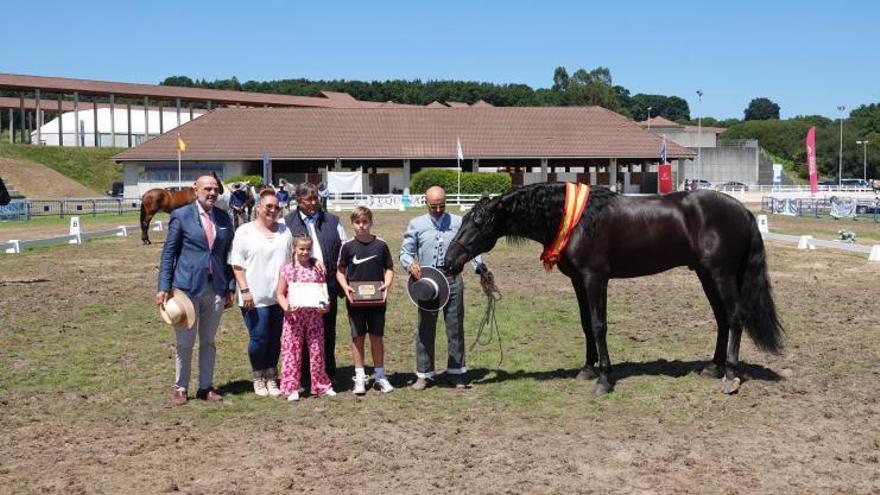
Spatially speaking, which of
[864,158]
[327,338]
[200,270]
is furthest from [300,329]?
[864,158]

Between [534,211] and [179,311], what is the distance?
312 cm

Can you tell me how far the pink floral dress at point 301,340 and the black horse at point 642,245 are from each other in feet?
4.12

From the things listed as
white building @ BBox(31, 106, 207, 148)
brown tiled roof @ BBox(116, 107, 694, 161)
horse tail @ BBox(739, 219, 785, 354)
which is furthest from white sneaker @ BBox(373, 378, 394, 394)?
white building @ BBox(31, 106, 207, 148)

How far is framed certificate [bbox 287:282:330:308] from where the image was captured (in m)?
7.45

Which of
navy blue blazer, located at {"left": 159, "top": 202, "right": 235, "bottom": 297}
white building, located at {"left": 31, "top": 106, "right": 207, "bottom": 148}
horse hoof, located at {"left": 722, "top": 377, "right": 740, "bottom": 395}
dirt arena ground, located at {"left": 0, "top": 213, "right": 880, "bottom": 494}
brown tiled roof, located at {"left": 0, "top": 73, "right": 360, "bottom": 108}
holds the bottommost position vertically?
dirt arena ground, located at {"left": 0, "top": 213, "right": 880, "bottom": 494}

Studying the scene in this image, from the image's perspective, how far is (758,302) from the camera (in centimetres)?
802

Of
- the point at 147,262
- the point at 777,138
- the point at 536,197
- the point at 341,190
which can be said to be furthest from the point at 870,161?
the point at 536,197

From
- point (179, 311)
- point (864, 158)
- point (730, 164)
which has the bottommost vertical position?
point (179, 311)

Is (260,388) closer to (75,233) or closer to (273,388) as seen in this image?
(273,388)

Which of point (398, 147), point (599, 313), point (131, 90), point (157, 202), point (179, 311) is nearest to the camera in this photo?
point (179, 311)

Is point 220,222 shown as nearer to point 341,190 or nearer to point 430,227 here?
point 430,227

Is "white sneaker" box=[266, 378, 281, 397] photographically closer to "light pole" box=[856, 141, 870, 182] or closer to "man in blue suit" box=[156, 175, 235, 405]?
"man in blue suit" box=[156, 175, 235, 405]

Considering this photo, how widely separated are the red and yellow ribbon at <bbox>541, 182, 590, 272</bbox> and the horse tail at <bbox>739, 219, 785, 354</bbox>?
5.36 feet

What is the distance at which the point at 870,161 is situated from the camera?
332ft
